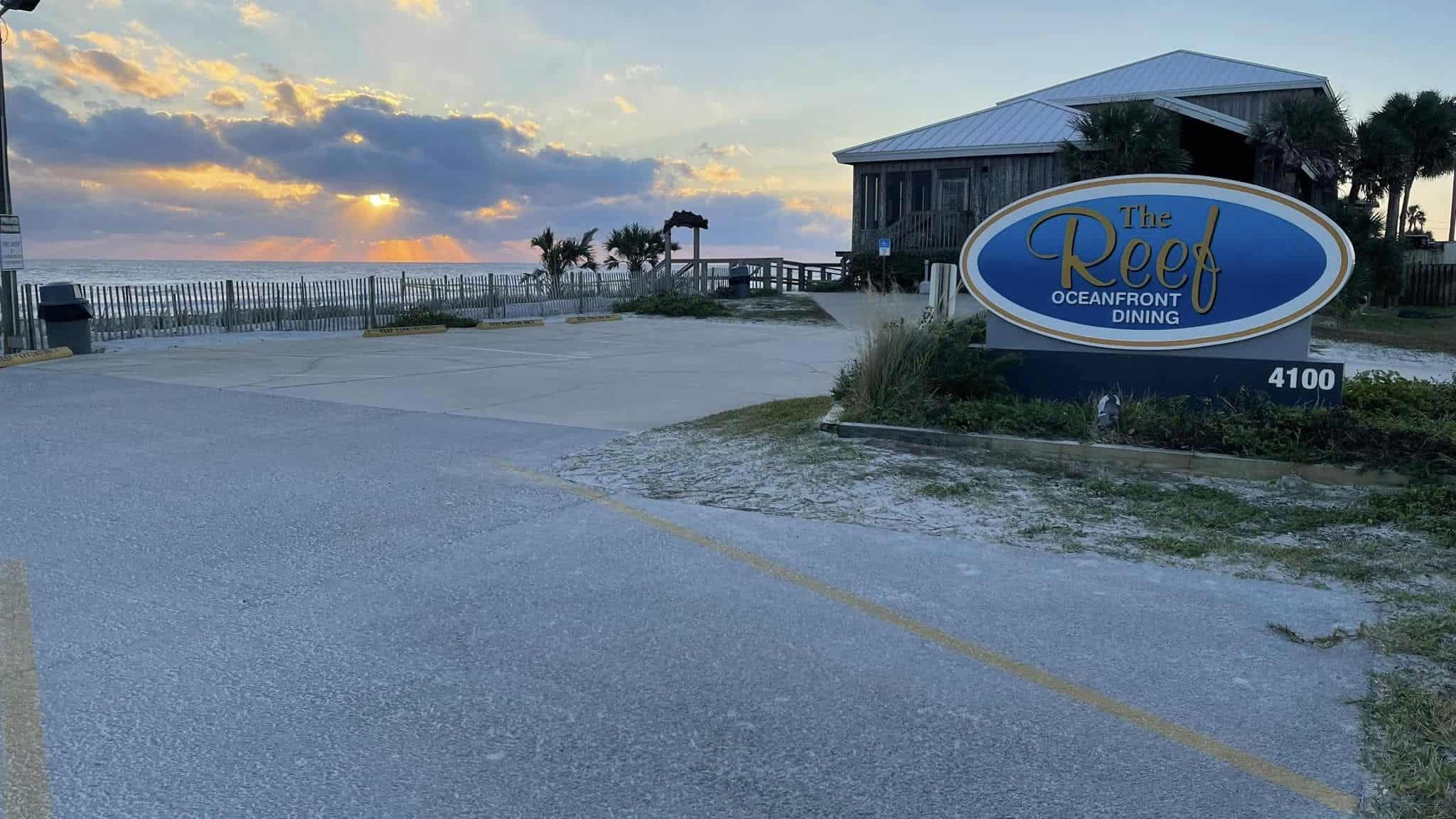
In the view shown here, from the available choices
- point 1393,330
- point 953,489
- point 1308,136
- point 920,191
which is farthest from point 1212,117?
point 953,489

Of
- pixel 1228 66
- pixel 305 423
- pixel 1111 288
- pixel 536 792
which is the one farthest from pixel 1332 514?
pixel 1228 66

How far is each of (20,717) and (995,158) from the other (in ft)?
103

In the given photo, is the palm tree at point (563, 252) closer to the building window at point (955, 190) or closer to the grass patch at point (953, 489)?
the building window at point (955, 190)

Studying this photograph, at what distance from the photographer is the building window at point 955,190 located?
32219 millimetres

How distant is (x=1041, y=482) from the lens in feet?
24.5

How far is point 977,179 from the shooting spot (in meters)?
32.1

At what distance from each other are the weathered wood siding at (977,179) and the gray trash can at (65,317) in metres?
23.1

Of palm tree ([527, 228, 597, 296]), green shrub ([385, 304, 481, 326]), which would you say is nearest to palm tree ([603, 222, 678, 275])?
palm tree ([527, 228, 597, 296])

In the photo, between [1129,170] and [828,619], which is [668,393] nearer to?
[828,619]

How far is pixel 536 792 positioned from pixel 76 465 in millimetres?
6395

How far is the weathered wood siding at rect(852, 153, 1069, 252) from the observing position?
102 feet

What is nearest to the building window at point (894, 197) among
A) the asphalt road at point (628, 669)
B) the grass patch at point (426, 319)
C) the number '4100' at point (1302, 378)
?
the grass patch at point (426, 319)

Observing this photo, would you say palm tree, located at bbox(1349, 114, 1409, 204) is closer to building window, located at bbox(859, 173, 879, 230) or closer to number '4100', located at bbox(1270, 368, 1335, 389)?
building window, located at bbox(859, 173, 879, 230)

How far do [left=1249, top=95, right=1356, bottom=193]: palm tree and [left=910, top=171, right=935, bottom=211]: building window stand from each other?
9378 mm
